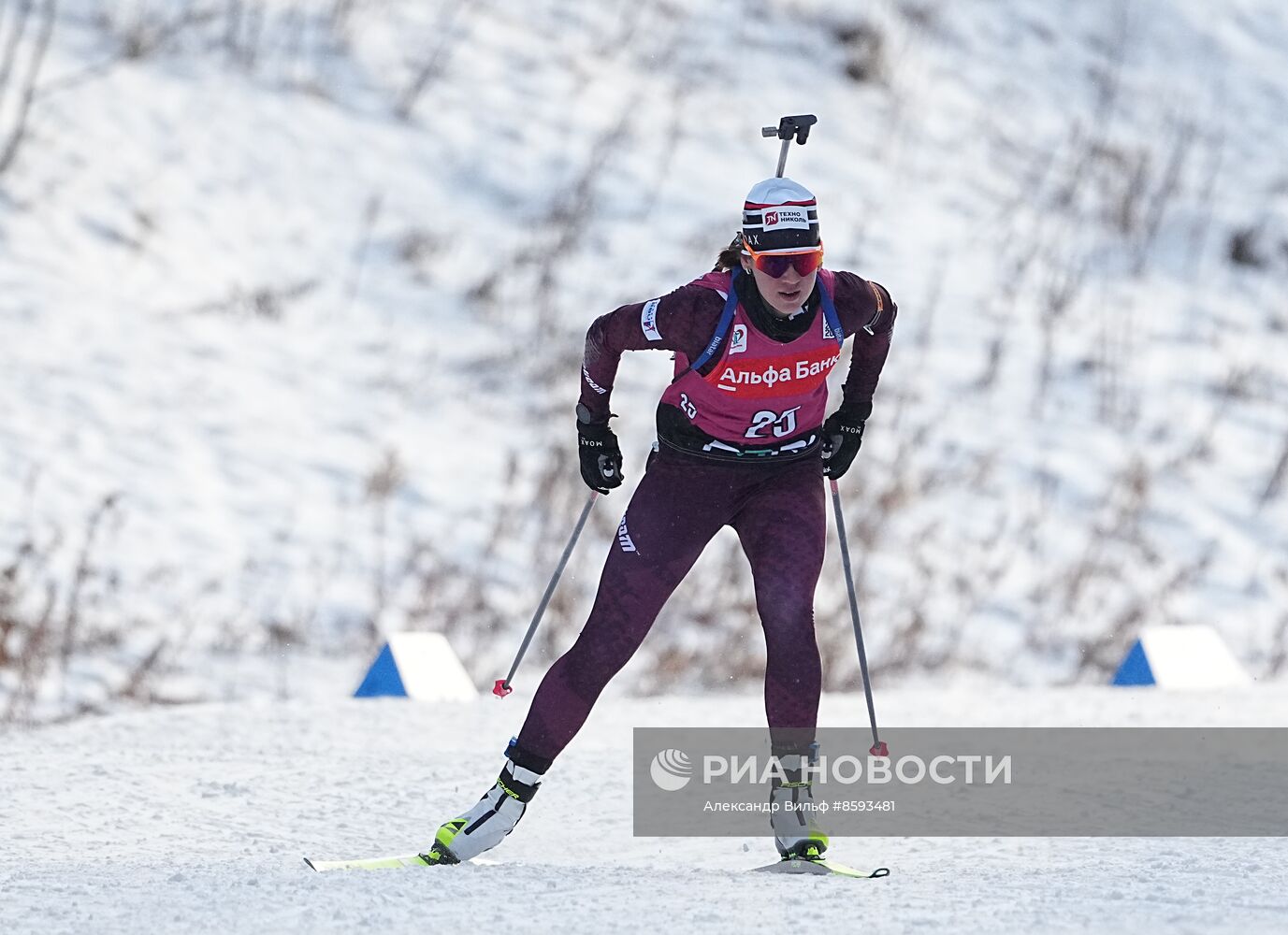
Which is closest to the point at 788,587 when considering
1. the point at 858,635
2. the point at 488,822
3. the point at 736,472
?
the point at 736,472

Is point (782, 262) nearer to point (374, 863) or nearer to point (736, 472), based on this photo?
point (736, 472)

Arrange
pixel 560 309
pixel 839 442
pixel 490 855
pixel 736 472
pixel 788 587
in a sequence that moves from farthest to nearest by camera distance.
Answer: pixel 560 309 < pixel 490 855 < pixel 839 442 < pixel 736 472 < pixel 788 587

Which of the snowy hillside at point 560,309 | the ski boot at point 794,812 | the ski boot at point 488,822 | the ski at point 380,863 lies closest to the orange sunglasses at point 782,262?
the ski boot at point 794,812

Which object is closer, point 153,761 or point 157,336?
point 153,761

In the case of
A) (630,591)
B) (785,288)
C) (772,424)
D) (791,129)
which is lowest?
(630,591)

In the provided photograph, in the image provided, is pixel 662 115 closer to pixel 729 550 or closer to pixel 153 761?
pixel 729 550

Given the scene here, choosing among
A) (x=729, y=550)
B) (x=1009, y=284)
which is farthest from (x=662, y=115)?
(x=729, y=550)

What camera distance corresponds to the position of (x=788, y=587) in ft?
14.5

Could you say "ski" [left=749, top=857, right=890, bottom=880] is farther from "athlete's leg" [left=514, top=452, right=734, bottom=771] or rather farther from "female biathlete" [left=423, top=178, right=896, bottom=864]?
"athlete's leg" [left=514, top=452, right=734, bottom=771]

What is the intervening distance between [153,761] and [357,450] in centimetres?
499

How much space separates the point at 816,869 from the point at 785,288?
1.50 meters

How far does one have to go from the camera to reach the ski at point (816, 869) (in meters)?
4.29

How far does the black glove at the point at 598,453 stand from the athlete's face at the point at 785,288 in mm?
595

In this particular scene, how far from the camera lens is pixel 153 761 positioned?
595 centimetres
